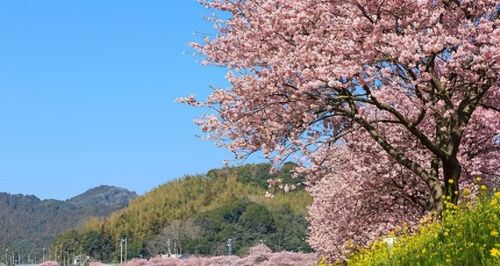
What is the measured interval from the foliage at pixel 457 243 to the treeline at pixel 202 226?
409ft

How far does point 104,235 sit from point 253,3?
169m

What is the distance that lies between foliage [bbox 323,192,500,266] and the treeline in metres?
125

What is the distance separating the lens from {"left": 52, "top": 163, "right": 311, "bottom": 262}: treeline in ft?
502

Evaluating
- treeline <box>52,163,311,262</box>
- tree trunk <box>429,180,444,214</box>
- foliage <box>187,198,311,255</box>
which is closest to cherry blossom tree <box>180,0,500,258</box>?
tree trunk <box>429,180,444,214</box>

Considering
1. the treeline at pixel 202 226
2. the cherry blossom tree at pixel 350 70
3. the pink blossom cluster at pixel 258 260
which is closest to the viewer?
the cherry blossom tree at pixel 350 70

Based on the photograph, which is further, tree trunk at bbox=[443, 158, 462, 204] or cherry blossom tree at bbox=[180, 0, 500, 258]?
tree trunk at bbox=[443, 158, 462, 204]

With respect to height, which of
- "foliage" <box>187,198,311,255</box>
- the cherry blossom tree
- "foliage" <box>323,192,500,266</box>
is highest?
"foliage" <box>187,198,311,255</box>

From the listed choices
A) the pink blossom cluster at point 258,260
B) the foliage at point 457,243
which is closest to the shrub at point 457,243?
the foliage at point 457,243

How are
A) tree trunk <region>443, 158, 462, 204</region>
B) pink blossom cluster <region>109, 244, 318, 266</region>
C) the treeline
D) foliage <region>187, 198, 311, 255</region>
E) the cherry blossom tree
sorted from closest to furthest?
the cherry blossom tree → tree trunk <region>443, 158, 462, 204</region> → pink blossom cluster <region>109, 244, 318, 266</region> → foliage <region>187, 198, 311, 255</region> → the treeline

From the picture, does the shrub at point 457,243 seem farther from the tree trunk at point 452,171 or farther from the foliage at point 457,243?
the tree trunk at point 452,171

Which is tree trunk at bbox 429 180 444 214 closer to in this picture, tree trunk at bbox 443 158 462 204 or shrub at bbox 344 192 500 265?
tree trunk at bbox 443 158 462 204

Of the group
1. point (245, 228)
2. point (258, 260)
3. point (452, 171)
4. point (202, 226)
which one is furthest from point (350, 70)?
point (202, 226)

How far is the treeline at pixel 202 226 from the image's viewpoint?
153000 mm

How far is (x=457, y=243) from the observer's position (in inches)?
401
